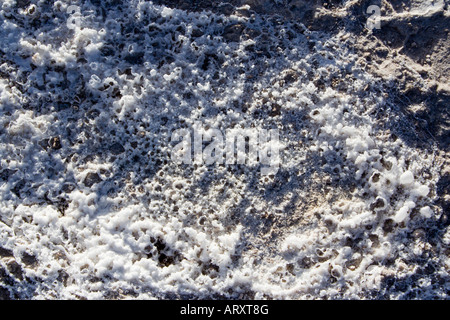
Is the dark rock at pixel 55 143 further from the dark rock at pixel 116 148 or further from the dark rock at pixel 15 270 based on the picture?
the dark rock at pixel 15 270

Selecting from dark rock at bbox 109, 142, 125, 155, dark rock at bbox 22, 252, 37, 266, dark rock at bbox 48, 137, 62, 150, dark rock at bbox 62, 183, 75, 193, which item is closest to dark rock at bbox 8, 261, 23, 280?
dark rock at bbox 22, 252, 37, 266

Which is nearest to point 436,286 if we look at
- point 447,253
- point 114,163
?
point 447,253

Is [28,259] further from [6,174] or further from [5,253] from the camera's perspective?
[6,174]

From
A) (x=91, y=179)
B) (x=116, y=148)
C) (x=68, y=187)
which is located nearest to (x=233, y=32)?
(x=116, y=148)

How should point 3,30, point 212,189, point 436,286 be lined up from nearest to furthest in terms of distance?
1. point 436,286
2. point 212,189
3. point 3,30

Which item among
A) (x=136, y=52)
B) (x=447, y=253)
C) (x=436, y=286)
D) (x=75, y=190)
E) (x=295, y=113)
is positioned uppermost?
(x=136, y=52)

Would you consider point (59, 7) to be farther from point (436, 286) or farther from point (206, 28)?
point (436, 286)

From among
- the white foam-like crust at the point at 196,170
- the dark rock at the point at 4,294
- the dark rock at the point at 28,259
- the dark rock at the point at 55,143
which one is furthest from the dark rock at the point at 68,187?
the dark rock at the point at 4,294
